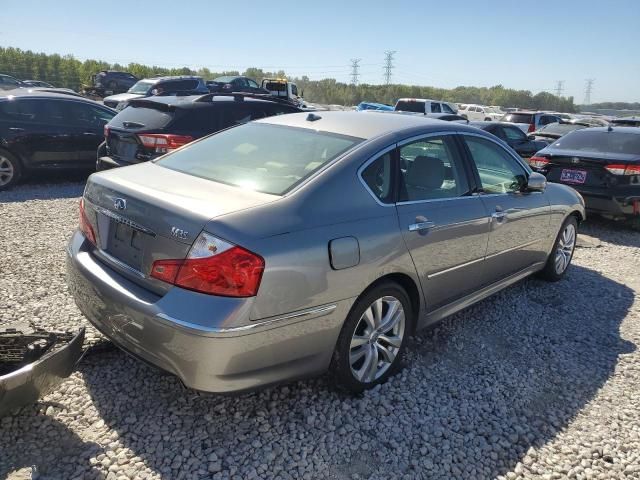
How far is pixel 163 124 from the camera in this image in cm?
665

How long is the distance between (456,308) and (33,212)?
5584 millimetres

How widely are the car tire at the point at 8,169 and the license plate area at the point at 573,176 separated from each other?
27.0 ft

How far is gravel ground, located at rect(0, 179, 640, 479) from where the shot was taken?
2.50 meters

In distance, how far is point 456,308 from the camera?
3725 millimetres

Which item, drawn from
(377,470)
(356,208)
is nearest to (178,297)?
(356,208)

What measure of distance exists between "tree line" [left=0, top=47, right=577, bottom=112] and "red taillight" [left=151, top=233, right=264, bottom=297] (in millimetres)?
42862

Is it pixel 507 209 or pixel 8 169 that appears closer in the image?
pixel 507 209

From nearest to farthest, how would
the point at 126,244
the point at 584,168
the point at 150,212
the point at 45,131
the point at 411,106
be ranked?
the point at 150,212
the point at 126,244
the point at 584,168
the point at 45,131
the point at 411,106

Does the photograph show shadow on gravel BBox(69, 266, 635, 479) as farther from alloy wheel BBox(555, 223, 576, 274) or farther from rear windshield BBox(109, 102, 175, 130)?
rear windshield BBox(109, 102, 175, 130)

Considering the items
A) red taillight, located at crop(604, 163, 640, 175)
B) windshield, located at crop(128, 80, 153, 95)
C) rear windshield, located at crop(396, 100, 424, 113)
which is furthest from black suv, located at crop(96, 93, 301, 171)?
rear windshield, located at crop(396, 100, 424, 113)

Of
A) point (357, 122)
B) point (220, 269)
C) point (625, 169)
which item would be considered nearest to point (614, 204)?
point (625, 169)

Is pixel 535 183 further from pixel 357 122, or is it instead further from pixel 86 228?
pixel 86 228

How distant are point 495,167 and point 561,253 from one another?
166 centimetres

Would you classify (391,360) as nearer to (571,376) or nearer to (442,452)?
(442,452)
